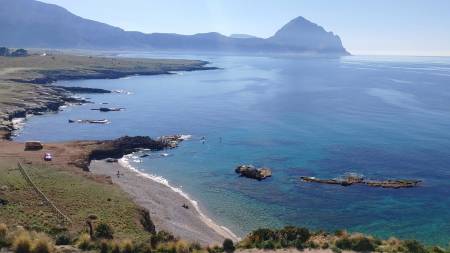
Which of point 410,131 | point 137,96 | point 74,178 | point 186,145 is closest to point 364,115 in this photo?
point 410,131

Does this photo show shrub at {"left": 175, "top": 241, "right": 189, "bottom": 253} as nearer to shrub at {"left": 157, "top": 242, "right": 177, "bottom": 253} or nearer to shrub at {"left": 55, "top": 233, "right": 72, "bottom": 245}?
shrub at {"left": 157, "top": 242, "right": 177, "bottom": 253}

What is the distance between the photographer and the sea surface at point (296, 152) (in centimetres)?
5741

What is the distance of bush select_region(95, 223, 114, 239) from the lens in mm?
37969

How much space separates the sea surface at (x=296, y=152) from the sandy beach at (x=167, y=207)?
233 centimetres

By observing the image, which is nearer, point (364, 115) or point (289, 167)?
point (289, 167)

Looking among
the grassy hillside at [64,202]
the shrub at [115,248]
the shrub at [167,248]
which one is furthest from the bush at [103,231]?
the shrub at [167,248]

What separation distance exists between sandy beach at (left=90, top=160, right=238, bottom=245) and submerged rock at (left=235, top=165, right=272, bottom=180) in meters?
12.4

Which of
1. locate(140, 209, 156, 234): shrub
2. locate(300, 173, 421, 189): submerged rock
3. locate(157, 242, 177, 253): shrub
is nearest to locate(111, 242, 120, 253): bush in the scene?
locate(157, 242, 177, 253): shrub

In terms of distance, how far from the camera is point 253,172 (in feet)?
237

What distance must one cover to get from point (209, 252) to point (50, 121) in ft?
291

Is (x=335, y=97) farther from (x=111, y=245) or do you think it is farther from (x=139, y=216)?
(x=111, y=245)

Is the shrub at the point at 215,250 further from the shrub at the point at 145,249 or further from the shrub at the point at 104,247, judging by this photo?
the shrub at the point at 104,247

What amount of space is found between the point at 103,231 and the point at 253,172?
120 ft

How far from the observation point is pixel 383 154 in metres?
86.2
